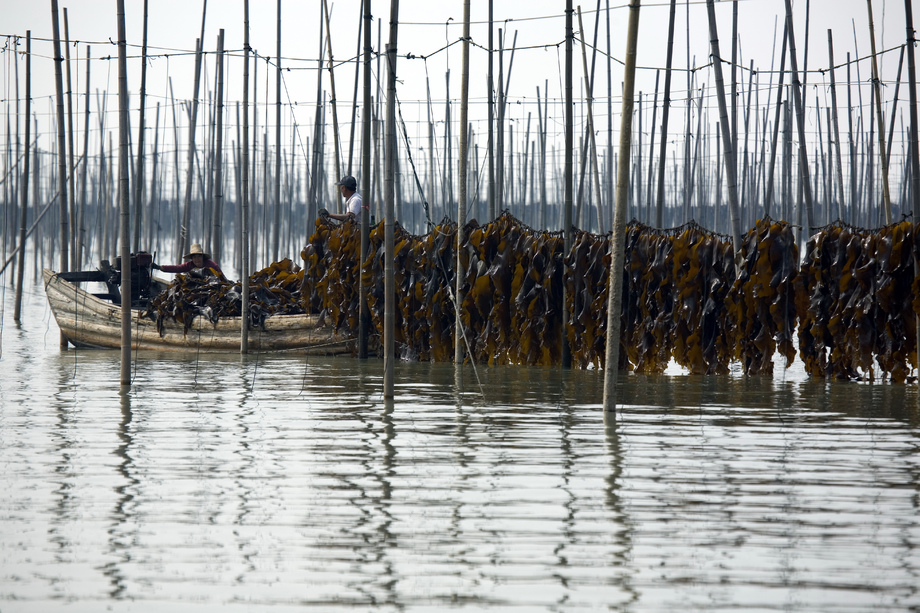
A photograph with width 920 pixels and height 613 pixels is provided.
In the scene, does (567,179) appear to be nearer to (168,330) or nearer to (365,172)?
(365,172)

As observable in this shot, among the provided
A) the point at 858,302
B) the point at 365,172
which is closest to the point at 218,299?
the point at 365,172

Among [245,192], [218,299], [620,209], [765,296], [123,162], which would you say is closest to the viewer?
[620,209]

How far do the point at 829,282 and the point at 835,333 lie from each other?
617mm

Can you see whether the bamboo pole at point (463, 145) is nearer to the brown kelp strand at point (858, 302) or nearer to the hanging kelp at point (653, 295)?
the hanging kelp at point (653, 295)

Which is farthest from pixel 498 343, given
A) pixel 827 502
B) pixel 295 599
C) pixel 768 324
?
pixel 295 599

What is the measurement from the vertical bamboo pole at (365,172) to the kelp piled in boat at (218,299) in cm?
160

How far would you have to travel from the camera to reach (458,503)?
18.3ft

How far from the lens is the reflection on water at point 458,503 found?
4164mm

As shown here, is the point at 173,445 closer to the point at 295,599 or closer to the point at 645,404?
the point at 295,599

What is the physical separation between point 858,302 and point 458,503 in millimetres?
7794

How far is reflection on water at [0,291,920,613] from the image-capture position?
13.7 ft

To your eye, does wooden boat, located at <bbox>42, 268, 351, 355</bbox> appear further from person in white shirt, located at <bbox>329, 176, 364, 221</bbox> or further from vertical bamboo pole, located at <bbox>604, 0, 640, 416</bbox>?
vertical bamboo pole, located at <bbox>604, 0, 640, 416</bbox>

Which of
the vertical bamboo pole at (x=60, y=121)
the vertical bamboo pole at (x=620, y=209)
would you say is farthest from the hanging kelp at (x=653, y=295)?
the vertical bamboo pole at (x=60, y=121)

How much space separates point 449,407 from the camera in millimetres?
9531
